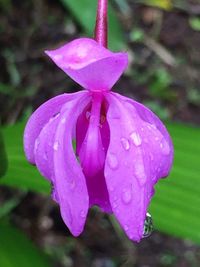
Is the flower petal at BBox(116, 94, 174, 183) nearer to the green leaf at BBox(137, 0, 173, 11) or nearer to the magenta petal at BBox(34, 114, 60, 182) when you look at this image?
the magenta petal at BBox(34, 114, 60, 182)

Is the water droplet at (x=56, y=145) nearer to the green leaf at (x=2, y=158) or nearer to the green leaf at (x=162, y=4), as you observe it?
the green leaf at (x=2, y=158)

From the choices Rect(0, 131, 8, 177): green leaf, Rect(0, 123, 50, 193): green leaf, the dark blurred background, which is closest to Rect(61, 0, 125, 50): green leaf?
the dark blurred background

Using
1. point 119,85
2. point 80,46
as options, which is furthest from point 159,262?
point 80,46

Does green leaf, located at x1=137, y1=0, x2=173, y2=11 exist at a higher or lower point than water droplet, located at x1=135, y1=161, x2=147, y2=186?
lower

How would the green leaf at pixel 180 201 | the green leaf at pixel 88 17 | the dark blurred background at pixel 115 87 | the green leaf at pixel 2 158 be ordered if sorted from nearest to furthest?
the green leaf at pixel 2 158 → the green leaf at pixel 180 201 → the dark blurred background at pixel 115 87 → the green leaf at pixel 88 17

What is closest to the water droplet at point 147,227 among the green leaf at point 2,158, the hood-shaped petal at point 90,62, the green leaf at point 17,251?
the hood-shaped petal at point 90,62

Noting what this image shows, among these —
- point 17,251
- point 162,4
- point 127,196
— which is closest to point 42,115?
point 127,196

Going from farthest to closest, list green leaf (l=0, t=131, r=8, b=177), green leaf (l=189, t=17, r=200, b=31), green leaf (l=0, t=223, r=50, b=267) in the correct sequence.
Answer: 1. green leaf (l=189, t=17, r=200, b=31)
2. green leaf (l=0, t=223, r=50, b=267)
3. green leaf (l=0, t=131, r=8, b=177)
